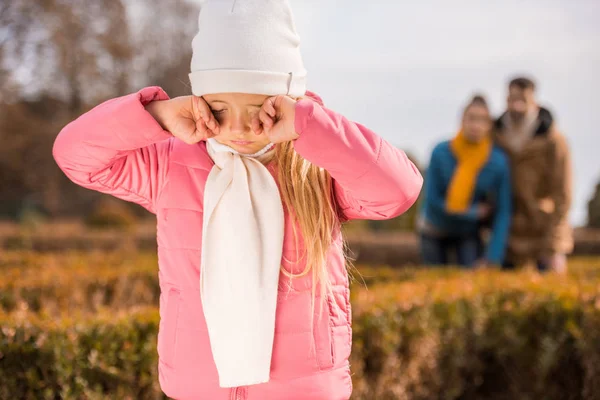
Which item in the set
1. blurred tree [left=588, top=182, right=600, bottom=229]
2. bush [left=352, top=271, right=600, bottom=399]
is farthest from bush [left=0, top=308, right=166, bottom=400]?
blurred tree [left=588, top=182, right=600, bottom=229]

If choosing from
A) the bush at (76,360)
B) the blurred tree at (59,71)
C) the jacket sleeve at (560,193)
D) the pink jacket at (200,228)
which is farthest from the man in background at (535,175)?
the blurred tree at (59,71)

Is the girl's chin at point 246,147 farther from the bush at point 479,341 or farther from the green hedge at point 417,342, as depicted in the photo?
the bush at point 479,341

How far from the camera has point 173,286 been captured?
206cm

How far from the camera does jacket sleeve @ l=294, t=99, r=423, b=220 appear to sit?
1850mm

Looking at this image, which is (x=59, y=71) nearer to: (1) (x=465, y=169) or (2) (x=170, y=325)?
(1) (x=465, y=169)

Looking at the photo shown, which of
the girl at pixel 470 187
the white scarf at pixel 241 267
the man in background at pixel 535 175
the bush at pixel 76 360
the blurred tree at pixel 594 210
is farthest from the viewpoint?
the blurred tree at pixel 594 210

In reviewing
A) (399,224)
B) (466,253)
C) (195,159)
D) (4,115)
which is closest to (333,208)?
(195,159)

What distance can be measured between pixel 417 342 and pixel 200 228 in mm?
2403

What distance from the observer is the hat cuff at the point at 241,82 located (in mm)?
1913

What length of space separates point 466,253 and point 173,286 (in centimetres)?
416

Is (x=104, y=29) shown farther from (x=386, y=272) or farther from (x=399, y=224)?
(x=386, y=272)

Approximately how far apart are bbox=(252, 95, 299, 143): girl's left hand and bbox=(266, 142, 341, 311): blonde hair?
18cm

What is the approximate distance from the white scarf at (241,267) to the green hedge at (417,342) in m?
1.54

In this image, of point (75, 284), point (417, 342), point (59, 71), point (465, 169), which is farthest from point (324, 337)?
point (59, 71)
